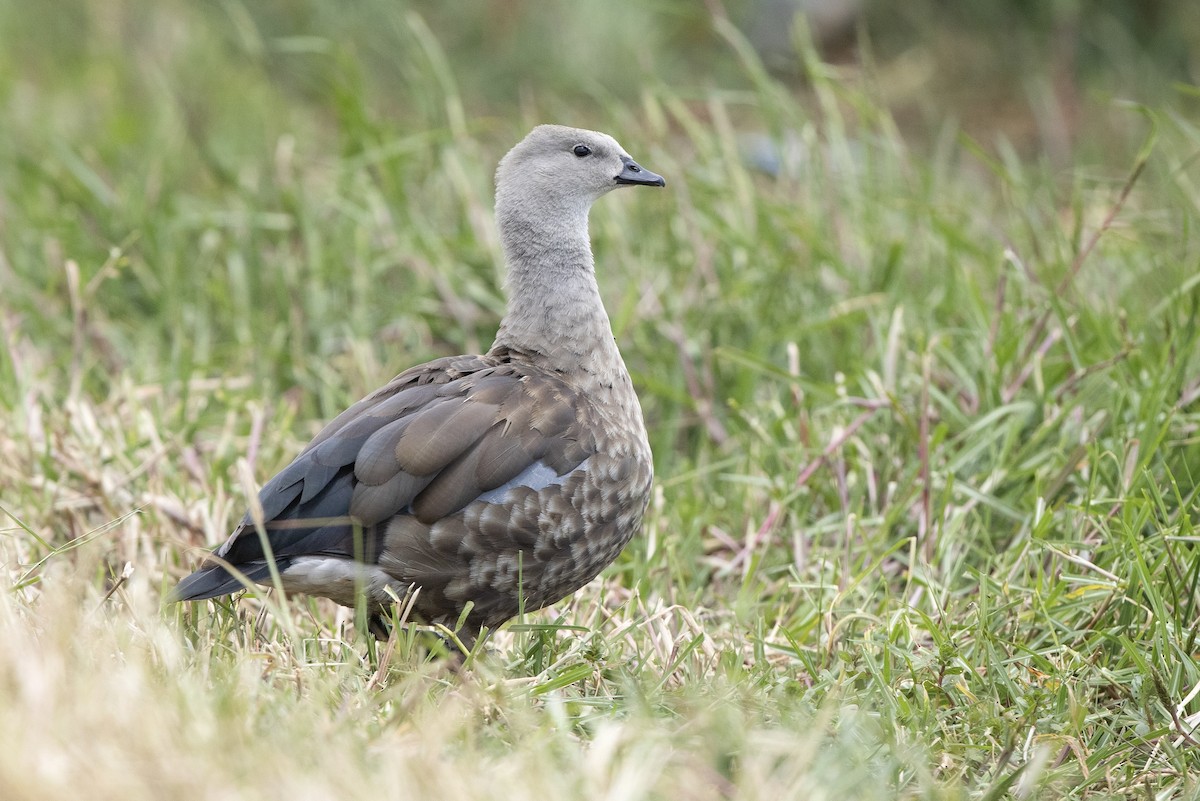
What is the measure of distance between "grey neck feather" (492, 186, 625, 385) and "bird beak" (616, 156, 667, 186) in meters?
0.17

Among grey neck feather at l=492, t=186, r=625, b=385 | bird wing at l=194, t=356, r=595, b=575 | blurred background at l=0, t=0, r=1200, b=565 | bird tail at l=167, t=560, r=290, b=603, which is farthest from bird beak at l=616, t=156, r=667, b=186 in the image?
bird tail at l=167, t=560, r=290, b=603

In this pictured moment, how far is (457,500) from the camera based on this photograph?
3.18 meters

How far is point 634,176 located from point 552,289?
48 centimetres

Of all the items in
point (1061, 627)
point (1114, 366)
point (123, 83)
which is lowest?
point (1061, 627)

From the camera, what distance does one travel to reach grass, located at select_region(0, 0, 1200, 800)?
7.82 feet

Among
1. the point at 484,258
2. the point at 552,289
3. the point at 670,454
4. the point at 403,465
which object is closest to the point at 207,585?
the point at 403,465

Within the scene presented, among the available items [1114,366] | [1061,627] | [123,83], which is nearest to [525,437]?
[1061,627]

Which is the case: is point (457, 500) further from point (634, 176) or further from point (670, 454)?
point (670, 454)

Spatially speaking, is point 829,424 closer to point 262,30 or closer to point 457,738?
point 457,738

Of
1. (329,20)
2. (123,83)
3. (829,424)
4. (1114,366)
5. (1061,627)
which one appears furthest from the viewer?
(329,20)

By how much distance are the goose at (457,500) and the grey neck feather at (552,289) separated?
0.24 feet

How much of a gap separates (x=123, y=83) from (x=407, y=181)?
99.0 inches

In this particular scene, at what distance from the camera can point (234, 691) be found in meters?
2.46

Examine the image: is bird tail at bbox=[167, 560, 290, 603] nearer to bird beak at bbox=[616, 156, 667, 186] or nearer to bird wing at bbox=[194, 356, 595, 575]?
bird wing at bbox=[194, 356, 595, 575]
